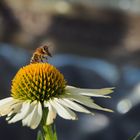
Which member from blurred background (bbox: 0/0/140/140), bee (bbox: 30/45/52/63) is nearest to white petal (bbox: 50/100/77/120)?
bee (bbox: 30/45/52/63)

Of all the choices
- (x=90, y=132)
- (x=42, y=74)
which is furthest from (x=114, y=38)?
(x=42, y=74)

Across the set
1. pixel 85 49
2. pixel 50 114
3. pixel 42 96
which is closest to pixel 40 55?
pixel 42 96

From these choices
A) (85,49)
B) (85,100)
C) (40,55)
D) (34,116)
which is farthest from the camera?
(85,49)

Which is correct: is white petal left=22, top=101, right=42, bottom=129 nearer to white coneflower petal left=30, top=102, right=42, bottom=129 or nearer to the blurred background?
white coneflower petal left=30, top=102, right=42, bottom=129

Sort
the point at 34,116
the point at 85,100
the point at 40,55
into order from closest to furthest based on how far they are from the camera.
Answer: the point at 34,116 < the point at 85,100 < the point at 40,55

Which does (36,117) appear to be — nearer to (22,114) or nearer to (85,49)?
(22,114)

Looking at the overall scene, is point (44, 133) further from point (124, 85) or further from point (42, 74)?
point (124, 85)
